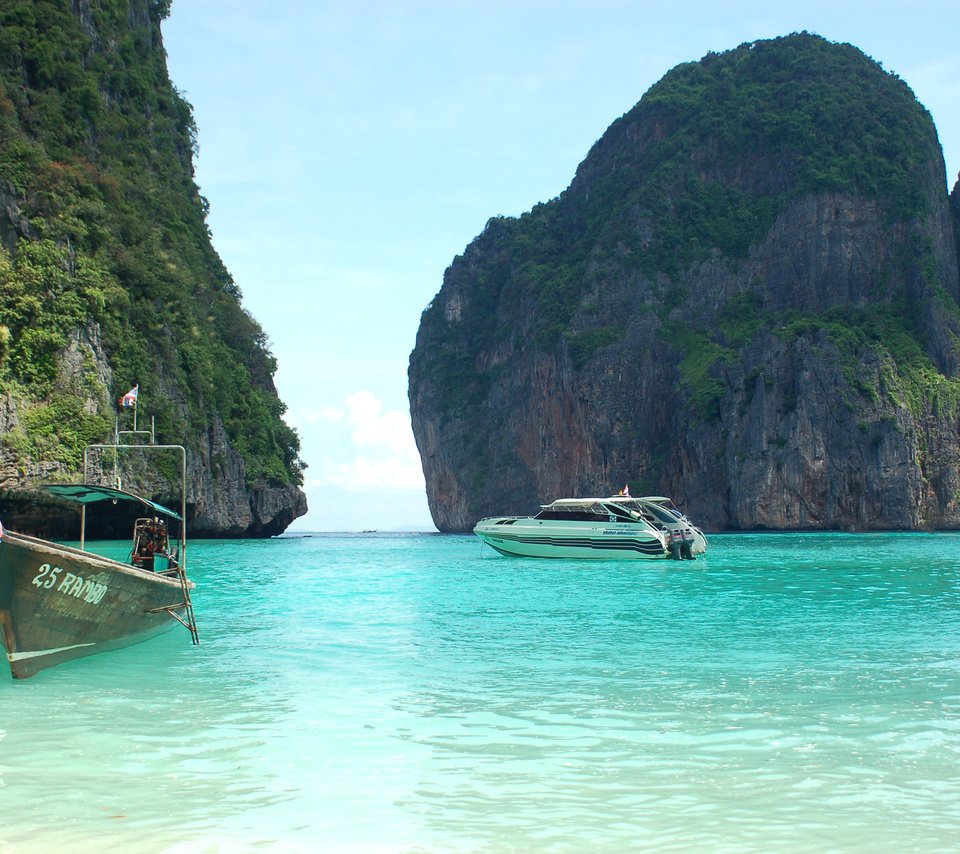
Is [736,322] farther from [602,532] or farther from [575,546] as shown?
[602,532]

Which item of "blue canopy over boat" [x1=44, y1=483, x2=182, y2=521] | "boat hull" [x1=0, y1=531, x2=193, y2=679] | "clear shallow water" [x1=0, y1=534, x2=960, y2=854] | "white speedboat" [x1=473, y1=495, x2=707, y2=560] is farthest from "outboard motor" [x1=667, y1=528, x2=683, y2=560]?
"boat hull" [x1=0, y1=531, x2=193, y2=679]

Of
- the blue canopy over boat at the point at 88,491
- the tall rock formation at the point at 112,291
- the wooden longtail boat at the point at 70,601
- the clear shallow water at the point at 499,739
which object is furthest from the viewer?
the tall rock formation at the point at 112,291

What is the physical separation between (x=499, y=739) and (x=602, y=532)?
3015 cm

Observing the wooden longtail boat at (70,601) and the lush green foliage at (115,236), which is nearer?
the wooden longtail boat at (70,601)

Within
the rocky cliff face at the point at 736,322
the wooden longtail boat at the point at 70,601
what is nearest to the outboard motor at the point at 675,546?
the wooden longtail boat at the point at 70,601

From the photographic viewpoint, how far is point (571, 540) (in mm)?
39344

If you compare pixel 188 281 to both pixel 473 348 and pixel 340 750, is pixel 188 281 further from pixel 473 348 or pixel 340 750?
pixel 473 348

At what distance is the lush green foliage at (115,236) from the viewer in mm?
39531

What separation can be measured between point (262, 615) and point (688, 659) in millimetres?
9803

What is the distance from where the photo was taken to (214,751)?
323 inches

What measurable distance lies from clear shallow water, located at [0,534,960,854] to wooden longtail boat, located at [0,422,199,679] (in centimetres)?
34

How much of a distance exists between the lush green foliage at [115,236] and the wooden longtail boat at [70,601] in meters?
26.2

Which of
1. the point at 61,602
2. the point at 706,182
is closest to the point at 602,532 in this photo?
the point at 61,602

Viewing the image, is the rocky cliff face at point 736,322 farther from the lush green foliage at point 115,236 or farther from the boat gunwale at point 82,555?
the boat gunwale at point 82,555
